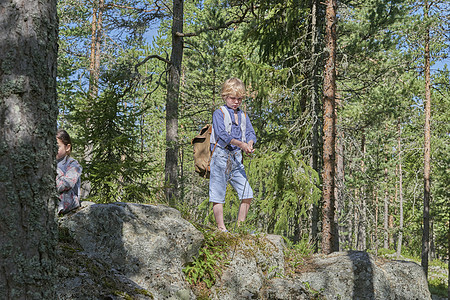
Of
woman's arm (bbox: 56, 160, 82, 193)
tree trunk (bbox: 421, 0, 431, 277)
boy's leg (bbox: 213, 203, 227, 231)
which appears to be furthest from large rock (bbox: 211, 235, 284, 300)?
tree trunk (bbox: 421, 0, 431, 277)

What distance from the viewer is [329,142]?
6785 millimetres

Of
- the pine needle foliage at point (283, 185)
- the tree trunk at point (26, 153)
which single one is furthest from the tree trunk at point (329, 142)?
the tree trunk at point (26, 153)

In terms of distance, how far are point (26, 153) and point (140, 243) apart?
2115 millimetres

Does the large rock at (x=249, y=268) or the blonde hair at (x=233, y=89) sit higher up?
the blonde hair at (x=233, y=89)

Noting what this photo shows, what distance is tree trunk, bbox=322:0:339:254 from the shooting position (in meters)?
6.62

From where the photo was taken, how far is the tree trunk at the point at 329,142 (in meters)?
6.62

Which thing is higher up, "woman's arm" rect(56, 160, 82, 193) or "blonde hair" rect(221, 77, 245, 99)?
"blonde hair" rect(221, 77, 245, 99)

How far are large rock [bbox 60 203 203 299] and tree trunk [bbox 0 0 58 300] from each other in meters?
1.34

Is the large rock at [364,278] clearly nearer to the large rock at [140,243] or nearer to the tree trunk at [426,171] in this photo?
the large rock at [140,243]

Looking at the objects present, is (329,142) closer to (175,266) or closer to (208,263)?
(208,263)

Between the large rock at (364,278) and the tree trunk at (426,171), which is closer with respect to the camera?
the large rock at (364,278)

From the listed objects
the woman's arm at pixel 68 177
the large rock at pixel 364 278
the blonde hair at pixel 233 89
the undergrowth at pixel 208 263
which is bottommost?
the large rock at pixel 364 278

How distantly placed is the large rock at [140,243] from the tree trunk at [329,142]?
10.0 feet

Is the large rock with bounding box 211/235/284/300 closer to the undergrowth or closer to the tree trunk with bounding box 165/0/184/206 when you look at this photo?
the undergrowth
